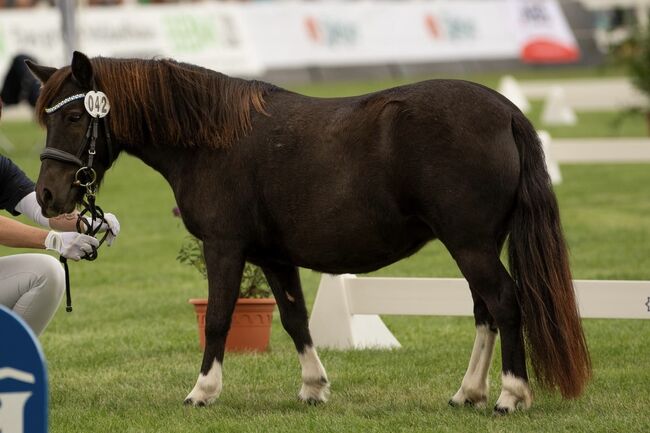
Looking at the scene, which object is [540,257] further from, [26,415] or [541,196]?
[26,415]

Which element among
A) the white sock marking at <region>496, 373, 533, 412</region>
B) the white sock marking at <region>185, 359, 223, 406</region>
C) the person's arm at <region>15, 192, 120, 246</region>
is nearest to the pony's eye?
the person's arm at <region>15, 192, 120, 246</region>

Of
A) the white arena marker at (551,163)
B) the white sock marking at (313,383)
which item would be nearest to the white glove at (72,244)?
the white sock marking at (313,383)

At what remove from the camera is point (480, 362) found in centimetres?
586

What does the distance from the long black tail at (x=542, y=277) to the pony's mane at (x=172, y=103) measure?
1.29m

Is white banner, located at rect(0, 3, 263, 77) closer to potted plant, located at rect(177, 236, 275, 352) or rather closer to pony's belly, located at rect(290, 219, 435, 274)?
potted plant, located at rect(177, 236, 275, 352)

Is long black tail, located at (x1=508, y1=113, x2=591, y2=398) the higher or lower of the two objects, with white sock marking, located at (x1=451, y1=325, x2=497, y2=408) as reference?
higher

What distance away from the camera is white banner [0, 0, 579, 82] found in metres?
23.5

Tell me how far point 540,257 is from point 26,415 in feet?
8.04

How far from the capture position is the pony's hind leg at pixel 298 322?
243 inches

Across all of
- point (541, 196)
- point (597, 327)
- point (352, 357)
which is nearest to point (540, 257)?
point (541, 196)

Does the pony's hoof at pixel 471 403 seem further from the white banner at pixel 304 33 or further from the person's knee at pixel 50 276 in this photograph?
the white banner at pixel 304 33

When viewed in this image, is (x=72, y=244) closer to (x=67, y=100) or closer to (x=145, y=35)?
(x=67, y=100)

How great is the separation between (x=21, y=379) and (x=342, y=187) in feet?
6.81

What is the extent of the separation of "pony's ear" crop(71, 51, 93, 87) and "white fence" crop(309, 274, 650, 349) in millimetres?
2142
